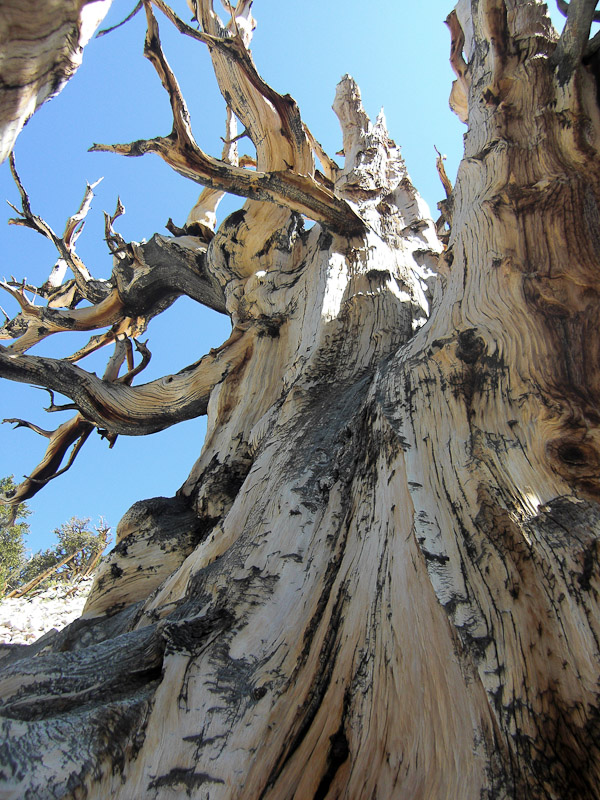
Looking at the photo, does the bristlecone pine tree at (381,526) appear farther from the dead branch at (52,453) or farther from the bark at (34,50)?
the dead branch at (52,453)

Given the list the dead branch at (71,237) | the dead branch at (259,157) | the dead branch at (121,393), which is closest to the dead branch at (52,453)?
the dead branch at (121,393)

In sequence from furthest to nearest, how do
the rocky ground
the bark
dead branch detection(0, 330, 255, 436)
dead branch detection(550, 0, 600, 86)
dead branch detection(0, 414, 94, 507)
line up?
dead branch detection(0, 414, 94, 507), the rocky ground, dead branch detection(0, 330, 255, 436), dead branch detection(550, 0, 600, 86), the bark

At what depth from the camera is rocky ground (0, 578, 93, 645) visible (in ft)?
9.03

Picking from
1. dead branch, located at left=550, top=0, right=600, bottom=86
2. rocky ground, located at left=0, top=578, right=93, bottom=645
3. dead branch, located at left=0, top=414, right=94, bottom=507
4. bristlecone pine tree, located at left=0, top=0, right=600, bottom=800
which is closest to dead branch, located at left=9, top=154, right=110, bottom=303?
dead branch, located at left=0, top=414, right=94, bottom=507

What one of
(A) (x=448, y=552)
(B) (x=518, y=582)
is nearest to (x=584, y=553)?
(B) (x=518, y=582)

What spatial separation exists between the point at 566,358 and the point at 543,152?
87 centimetres

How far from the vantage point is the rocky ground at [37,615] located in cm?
275

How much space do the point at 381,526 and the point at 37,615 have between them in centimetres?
295

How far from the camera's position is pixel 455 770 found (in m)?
0.76

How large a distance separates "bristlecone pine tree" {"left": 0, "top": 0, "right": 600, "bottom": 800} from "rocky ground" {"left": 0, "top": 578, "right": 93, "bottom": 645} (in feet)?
4.24

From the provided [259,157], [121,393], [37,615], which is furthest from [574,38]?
[37,615]

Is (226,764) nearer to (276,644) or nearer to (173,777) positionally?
(173,777)

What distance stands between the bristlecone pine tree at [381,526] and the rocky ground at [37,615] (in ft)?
4.24

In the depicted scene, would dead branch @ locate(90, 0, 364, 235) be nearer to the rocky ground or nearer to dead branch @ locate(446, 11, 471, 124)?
dead branch @ locate(446, 11, 471, 124)
